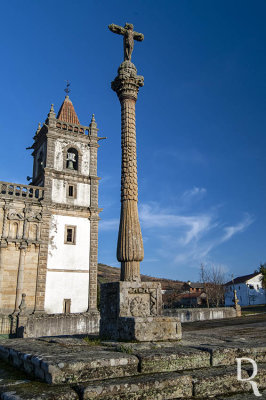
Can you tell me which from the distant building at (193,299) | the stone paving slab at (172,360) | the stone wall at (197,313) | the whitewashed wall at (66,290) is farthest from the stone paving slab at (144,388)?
the distant building at (193,299)

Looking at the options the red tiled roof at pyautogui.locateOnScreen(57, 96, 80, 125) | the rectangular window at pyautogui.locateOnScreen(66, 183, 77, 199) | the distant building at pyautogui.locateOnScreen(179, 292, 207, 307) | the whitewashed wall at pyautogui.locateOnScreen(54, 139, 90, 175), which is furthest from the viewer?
the distant building at pyautogui.locateOnScreen(179, 292, 207, 307)

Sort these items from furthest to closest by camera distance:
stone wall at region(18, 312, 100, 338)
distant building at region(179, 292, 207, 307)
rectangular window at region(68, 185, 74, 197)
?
1. distant building at region(179, 292, 207, 307)
2. rectangular window at region(68, 185, 74, 197)
3. stone wall at region(18, 312, 100, 338)

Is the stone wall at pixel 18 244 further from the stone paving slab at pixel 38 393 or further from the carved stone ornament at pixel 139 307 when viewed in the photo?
the stone paving slab at pixel 38 393

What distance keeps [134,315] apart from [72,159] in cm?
2213

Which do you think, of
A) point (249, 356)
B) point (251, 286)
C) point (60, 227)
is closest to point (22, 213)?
point (60, 227)

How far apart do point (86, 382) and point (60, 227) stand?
22.5 metres

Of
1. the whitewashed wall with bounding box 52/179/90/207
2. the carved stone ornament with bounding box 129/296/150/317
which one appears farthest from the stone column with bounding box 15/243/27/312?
the carved stone ornament with bounding box 129/296/150/317

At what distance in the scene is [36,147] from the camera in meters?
30.3

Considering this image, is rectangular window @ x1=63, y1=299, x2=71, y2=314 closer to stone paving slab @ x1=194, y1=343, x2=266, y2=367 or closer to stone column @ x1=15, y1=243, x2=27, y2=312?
stone column @ x1=15, y1=243, x2=27, y2=312

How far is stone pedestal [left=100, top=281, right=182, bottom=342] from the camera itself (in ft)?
20.5

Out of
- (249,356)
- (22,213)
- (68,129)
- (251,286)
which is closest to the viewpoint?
(249,356)

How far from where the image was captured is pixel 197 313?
19.6 meters

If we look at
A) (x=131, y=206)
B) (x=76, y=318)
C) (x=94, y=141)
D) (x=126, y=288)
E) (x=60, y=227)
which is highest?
(x=94, y=141)

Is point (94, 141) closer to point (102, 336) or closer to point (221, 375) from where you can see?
point (102, 336)
